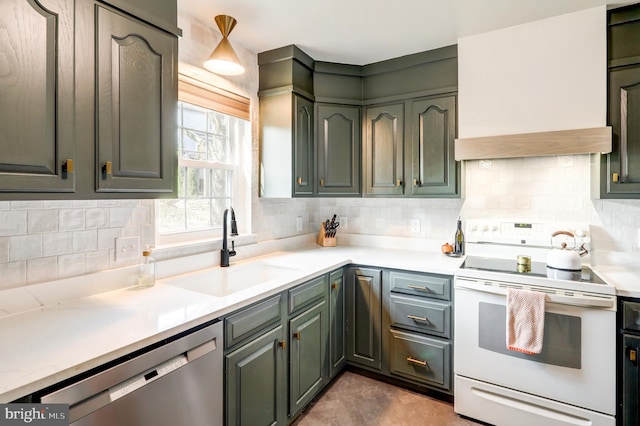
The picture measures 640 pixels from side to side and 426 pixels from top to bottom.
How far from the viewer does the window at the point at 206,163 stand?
82.3 inches

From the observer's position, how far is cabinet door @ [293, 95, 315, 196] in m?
2.51

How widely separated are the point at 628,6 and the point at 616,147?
2.71ft

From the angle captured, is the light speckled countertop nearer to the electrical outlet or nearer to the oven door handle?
the electrical outlet

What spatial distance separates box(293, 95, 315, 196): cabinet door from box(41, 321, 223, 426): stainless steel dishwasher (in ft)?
4.62

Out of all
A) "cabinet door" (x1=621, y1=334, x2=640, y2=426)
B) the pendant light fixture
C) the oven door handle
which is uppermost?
the pendant light fixture

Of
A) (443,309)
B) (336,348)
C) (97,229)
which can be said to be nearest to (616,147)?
(443,309)

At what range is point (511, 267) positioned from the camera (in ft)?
7.06

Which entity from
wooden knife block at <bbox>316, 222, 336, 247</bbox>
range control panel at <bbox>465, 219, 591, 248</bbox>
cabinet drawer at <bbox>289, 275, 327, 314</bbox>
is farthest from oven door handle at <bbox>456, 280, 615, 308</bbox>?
wooden knife block at <bbox>316, 222, 336, 247</bbox>

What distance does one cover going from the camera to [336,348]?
2.38 meters

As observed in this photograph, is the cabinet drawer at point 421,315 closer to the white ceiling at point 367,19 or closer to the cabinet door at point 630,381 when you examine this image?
the cabinet door at point 630,381

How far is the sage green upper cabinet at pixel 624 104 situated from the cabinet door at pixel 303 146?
1956 millimetres

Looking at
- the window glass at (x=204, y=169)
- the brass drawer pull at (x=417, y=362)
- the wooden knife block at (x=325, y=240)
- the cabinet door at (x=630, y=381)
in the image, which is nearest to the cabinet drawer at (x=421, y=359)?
the brass drawer pull at (x=417, y=362)

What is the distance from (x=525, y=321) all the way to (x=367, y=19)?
2068mm

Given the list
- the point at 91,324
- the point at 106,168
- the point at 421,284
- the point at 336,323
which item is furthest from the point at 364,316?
the point at 106,168
